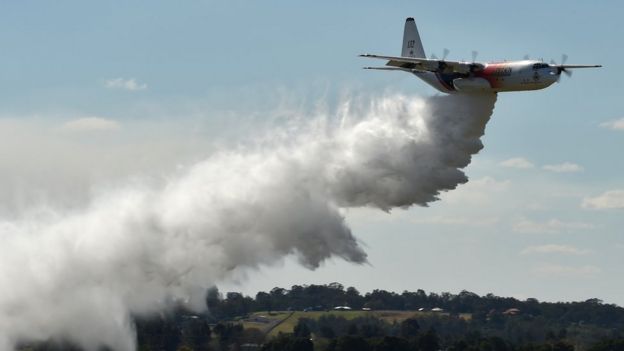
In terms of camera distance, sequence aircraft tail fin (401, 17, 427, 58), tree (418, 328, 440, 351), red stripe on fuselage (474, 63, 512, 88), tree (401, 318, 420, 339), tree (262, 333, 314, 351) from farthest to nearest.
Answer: tree (401, 318, 420, 339) → tree (418, 328, 440, 351) → tree (262, 333, 314, 351) → aircraft tail fin (401, 17, 427, 58) → red stripe on fuselage (474, 63, 512, 88)

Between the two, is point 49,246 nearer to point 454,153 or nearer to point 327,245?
point 327,245

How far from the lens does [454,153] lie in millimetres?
48469

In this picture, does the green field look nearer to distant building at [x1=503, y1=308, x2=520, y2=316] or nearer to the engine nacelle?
distant building at [x1=503, y1=308, x2=520, y2=316]

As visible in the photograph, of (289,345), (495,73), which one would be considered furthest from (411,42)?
(289,345)

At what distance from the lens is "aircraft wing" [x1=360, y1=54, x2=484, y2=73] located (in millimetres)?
48031

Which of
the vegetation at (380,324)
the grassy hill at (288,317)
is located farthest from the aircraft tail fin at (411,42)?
the grassy hill at (288,317)

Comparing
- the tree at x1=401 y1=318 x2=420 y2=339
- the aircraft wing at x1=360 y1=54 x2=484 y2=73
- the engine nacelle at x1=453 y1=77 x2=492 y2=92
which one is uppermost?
the aircraft wing at x1=360 y1=54 x2=484 y2=73

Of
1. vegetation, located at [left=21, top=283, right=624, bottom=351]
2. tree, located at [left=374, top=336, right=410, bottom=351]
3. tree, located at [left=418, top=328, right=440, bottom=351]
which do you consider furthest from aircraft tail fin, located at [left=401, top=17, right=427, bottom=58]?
tree, located at [left=418, top=328, right=440, bottom=351]

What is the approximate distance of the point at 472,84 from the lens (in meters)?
47.9

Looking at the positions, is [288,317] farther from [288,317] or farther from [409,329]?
[409,329]

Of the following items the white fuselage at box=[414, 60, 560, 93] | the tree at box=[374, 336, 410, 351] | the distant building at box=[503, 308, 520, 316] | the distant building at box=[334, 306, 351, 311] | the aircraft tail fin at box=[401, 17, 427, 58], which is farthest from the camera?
the distant building at box=[503, 308, 520, 316]

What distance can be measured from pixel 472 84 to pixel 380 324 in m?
65.0

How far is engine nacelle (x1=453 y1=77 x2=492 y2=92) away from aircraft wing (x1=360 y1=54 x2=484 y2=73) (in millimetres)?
415

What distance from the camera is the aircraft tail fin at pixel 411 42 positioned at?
54844 millimetres
